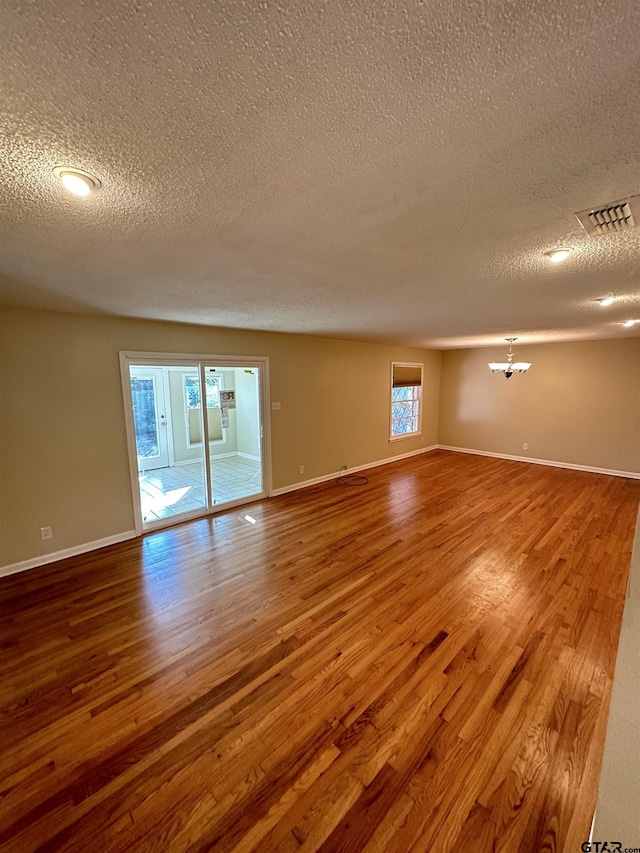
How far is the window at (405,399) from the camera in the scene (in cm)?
733

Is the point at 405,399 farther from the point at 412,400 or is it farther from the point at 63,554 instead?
the point at 63,554

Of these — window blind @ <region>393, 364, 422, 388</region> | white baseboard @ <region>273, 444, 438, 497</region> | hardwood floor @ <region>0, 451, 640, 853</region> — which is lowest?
hardwood floor @ <region>0, 451, 640, 853</region>

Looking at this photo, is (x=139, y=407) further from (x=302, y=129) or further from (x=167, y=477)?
(x=302, y=129)

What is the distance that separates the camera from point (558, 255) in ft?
6.28

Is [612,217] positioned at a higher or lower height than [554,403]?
higher

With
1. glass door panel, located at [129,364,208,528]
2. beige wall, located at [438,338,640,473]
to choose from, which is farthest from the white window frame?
glass door panel, located at [129,364,208,528]

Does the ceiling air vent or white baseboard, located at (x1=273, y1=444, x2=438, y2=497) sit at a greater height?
the ceiling air vent

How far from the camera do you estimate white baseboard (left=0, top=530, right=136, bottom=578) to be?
3.20 m

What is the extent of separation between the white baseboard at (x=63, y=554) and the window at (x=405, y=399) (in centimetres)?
538

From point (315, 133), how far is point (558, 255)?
1.68 metres

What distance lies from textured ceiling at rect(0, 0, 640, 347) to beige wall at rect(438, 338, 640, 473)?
543 cm

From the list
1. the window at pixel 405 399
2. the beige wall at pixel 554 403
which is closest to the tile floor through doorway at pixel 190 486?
the window at pixel 405 399

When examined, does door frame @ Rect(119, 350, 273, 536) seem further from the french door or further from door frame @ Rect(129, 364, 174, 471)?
door frame @ Rect(129, 364, 174, 471)

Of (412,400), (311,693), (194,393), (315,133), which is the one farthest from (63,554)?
(412,400)
